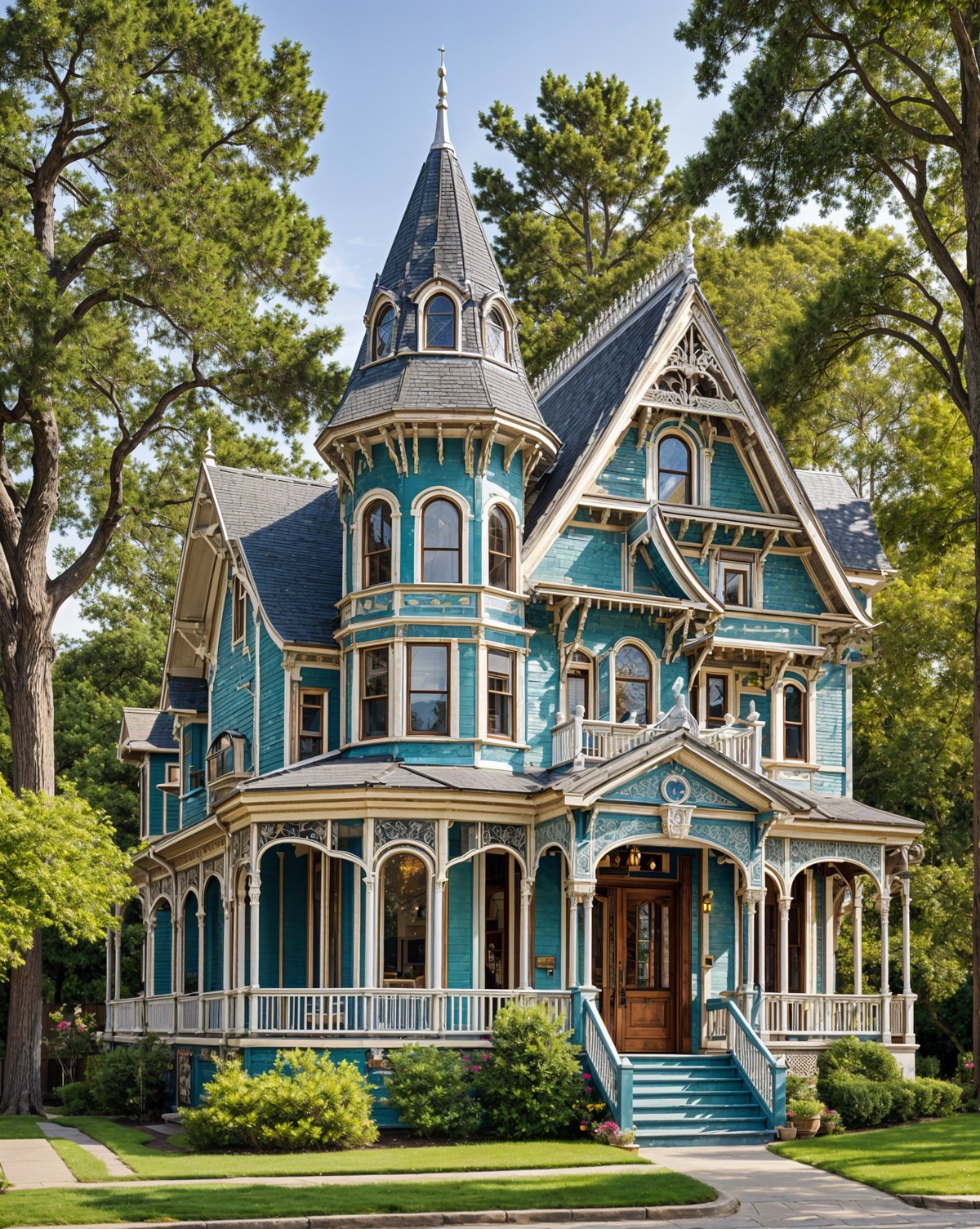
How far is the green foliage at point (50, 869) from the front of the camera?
1786cm

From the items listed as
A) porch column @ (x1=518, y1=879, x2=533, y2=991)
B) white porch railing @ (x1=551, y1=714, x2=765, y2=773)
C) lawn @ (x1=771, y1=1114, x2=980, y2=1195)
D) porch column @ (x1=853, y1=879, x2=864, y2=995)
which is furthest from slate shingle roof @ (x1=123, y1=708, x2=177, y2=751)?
lawn @ (x1=771, y1=1114, x2=980, y2=1195)

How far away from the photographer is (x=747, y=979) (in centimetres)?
2641

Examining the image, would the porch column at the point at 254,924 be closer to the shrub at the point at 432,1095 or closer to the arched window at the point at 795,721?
the shrub at the point at 432,1095

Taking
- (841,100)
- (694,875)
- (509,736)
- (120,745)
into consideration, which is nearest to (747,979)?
(694,875)

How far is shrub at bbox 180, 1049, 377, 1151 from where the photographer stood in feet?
67.6

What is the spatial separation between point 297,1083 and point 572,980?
5.00 meters

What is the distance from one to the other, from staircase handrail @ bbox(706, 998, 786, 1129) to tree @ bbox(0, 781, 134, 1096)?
370 inches

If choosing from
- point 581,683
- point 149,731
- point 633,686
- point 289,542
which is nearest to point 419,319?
point 289,542

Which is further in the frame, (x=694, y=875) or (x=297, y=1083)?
(x=694, y=875)

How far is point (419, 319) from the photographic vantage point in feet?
89.9

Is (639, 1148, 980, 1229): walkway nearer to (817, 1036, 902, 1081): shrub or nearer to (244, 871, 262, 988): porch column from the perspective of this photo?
(817, 1036, 902, 1081): shrub

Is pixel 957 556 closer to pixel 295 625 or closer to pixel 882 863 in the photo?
pixel 882 863

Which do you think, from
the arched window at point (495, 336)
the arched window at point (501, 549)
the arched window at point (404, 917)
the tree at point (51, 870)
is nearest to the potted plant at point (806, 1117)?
the arched window at point (404, 917)

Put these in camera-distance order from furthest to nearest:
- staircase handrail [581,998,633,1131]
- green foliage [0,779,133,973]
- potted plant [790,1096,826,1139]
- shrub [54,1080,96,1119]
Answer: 1. shrub [54,1080,96,1119]
2. potted plant [790,1096,826,1139]
3. staircase handrail [581,998,633,1131]
4. green foliage [0,779,133,973]
